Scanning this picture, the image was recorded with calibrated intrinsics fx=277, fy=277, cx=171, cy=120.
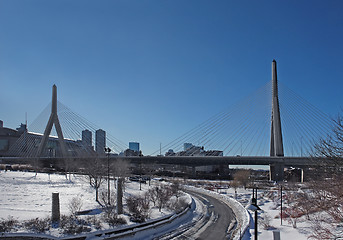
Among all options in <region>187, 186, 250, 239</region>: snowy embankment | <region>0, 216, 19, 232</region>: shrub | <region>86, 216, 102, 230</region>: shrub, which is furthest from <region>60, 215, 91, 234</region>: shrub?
<region>187, 186, 250, 239</region>: snowy embankment

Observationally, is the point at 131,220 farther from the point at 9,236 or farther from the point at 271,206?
the point at 271,206

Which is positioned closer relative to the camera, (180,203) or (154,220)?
(154,220)

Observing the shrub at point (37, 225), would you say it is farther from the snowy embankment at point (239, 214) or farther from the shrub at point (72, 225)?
the snowy embankment at point (239, 214)

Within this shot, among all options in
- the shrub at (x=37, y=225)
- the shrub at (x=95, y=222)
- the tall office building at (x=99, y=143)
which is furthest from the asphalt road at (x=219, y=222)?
the tall office building at (x=99, y=143)

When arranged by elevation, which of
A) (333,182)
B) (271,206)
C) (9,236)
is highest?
(333,182)

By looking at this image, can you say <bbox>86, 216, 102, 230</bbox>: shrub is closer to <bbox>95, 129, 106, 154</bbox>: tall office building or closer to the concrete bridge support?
<bbox>95, 129, 106, 154</bbox>: tall office building

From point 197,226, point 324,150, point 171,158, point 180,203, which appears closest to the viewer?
point 324,150

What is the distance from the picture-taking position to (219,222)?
24109 mm

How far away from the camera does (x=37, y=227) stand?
16062mm

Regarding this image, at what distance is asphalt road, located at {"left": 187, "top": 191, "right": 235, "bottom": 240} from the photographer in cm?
1998

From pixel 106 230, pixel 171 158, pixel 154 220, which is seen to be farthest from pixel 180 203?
pixel 171 158

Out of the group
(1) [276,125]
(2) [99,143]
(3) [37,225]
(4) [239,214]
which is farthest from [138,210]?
(2) [99,143]

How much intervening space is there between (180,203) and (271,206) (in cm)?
1041

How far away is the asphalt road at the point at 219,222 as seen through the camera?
1998 centimetres
